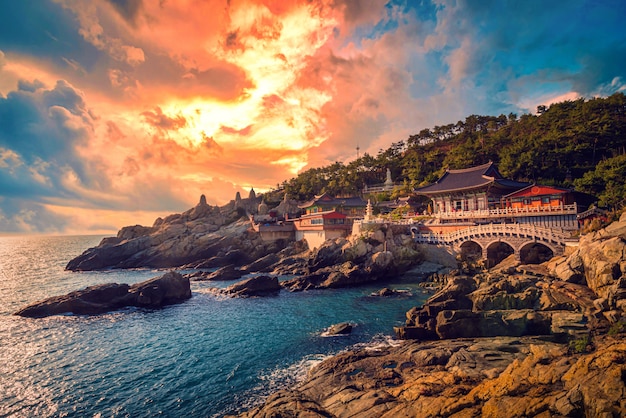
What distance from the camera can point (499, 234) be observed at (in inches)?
1695

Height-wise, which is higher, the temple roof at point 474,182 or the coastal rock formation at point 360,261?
the temple roof at point 474,182

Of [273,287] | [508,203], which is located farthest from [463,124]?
[273,287]

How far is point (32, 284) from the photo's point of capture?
59719 millimetres

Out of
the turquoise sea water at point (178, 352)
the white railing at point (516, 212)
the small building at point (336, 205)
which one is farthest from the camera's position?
the small building at point (336, 205)

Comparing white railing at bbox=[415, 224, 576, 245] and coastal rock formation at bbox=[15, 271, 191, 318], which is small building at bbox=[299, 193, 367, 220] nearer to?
white railing at bbox=[415, 224, 576, 245]

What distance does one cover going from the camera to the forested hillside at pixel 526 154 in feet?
185

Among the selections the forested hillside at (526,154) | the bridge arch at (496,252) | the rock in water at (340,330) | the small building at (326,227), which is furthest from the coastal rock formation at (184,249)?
the rock in water at (340,330)

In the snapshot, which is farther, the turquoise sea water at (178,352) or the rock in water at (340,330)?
the rock in water at (340,330)

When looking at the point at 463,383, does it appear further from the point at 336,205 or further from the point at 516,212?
the point at 336,205

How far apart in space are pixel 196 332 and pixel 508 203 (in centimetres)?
5003

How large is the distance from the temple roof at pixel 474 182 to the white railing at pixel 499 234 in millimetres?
10345

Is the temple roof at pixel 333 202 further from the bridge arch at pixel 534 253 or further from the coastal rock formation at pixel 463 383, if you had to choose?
the coastal rock formation at pixel 463 383

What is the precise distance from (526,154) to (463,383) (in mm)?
63436

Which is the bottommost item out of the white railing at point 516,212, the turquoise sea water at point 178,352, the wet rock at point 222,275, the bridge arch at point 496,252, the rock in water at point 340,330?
the turquoise sea water at point 178,352
